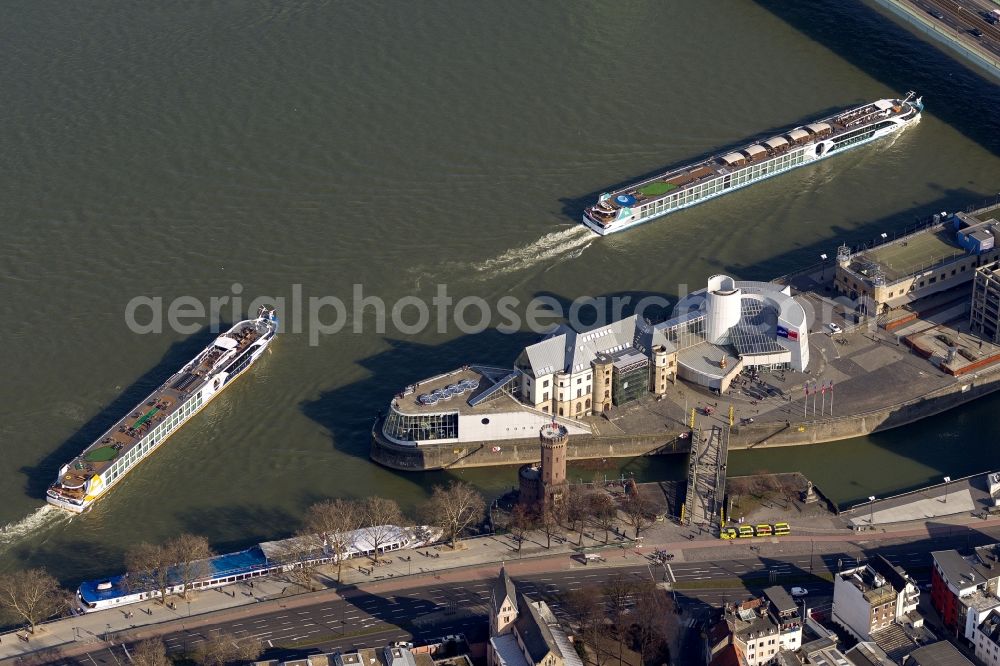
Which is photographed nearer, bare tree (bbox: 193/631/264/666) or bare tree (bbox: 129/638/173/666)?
bare tree (bbox: 129/638/173/666)

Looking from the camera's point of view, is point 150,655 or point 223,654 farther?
point 223,654

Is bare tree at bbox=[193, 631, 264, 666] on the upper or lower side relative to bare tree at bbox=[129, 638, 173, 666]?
lower

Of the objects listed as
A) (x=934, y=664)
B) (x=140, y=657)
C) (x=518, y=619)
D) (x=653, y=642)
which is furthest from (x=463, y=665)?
(x=934, y=664)

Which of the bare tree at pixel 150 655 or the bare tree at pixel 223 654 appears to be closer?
the bare tree at pixel 150 655

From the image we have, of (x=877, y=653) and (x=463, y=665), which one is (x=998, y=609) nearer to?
(x=877, y=653)

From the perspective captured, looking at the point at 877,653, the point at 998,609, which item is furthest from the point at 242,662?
the point at 998,609

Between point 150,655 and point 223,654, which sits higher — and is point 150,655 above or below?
above
